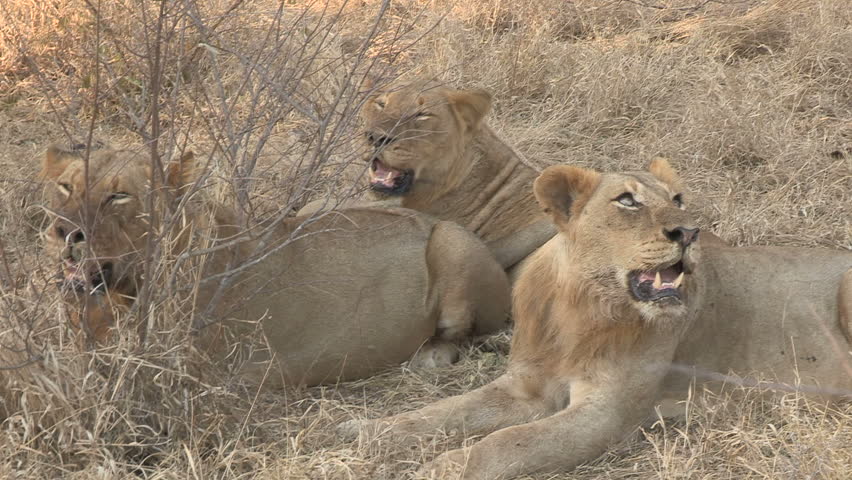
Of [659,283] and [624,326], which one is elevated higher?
[659,283]

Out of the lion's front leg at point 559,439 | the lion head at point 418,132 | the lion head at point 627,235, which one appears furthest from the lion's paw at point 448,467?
the lion head at point 418,132

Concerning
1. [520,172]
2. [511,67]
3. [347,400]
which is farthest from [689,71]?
[347,400]

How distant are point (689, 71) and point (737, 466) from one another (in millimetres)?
3824

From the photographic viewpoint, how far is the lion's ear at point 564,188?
4012 millimetres

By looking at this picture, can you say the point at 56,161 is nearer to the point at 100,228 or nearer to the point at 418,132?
the point at 100,228

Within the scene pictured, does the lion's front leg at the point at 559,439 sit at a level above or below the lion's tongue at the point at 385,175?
below

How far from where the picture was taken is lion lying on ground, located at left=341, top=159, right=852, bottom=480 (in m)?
3.76

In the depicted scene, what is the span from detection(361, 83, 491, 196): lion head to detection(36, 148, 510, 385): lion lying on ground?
47cm

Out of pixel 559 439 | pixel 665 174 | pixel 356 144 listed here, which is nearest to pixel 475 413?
pixel 559 439

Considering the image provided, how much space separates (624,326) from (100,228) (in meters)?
1.64

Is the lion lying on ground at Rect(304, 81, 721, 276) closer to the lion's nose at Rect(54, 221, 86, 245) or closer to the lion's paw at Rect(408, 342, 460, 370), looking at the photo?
the lion's paw at Rect(408, 342, 460, 370)

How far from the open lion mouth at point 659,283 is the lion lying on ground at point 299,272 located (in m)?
1.02

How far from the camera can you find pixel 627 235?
3.82 m

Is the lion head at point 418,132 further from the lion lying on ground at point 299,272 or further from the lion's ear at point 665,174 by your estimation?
the lion's ear at point 665,174
